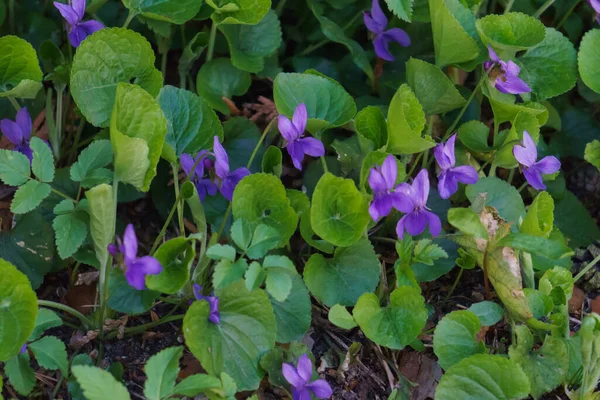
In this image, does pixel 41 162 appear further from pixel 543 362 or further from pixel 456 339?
pixel 543 362

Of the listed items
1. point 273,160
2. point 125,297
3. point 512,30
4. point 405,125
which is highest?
point 512,30

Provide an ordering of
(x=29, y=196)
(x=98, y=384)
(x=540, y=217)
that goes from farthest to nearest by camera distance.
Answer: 1. (x=540, y=217)
2. (x=29, y=196)
3. (x=98, y=384)

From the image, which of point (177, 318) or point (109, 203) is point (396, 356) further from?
point (109, 203)

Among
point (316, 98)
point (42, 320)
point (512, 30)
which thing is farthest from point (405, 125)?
point (42, 320)

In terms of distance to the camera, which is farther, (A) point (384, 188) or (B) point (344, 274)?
(B) point (344, 274)

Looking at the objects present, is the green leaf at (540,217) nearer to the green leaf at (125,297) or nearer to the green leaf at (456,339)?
the green leaf at (456,339)

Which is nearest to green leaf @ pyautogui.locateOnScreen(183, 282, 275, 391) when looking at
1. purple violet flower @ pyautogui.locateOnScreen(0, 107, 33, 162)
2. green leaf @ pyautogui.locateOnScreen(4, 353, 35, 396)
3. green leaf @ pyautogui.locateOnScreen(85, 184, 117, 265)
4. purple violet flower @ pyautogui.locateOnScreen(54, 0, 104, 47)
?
green leaf @ pyautogui.locateOnScreen(85, 184, 117, 265)

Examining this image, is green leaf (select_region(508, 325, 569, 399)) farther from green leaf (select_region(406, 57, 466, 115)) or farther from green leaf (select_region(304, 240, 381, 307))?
green leaf (select_region(406, 57, 466, 115))

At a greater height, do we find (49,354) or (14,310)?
(14,310)
